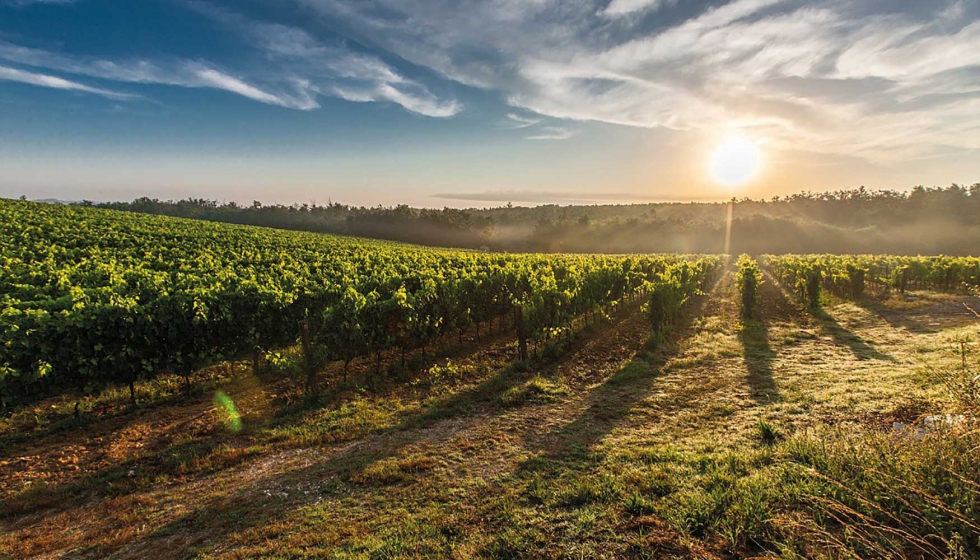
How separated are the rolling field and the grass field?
3cm

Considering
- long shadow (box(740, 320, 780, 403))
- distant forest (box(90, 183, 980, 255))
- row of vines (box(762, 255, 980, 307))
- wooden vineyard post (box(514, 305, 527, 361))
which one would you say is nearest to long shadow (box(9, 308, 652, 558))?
wooden vineyard post (box(514, 305, 527, 361))

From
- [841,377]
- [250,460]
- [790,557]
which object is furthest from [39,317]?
[841,377]

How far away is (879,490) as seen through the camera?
12.6 feet

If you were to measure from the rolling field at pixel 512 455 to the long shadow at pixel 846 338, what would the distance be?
13 centimetres

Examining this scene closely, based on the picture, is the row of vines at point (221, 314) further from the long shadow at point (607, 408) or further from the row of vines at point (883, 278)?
the row of vines at point (883, 278)

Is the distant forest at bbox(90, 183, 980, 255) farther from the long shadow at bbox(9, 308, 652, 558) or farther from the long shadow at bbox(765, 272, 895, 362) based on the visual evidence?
the long shadow at bbox(9, 308, 652, 558)

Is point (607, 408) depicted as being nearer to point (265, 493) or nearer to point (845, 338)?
point (265, 493)

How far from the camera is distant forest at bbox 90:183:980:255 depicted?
6556cm

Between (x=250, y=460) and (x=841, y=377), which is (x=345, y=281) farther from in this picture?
(x=841, y=377)

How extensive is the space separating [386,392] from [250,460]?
314cm

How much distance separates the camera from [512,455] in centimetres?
602

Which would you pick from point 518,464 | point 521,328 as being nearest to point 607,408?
point 518,464

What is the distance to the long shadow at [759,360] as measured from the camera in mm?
8117

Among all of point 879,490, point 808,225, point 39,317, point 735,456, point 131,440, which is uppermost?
point 808,225
